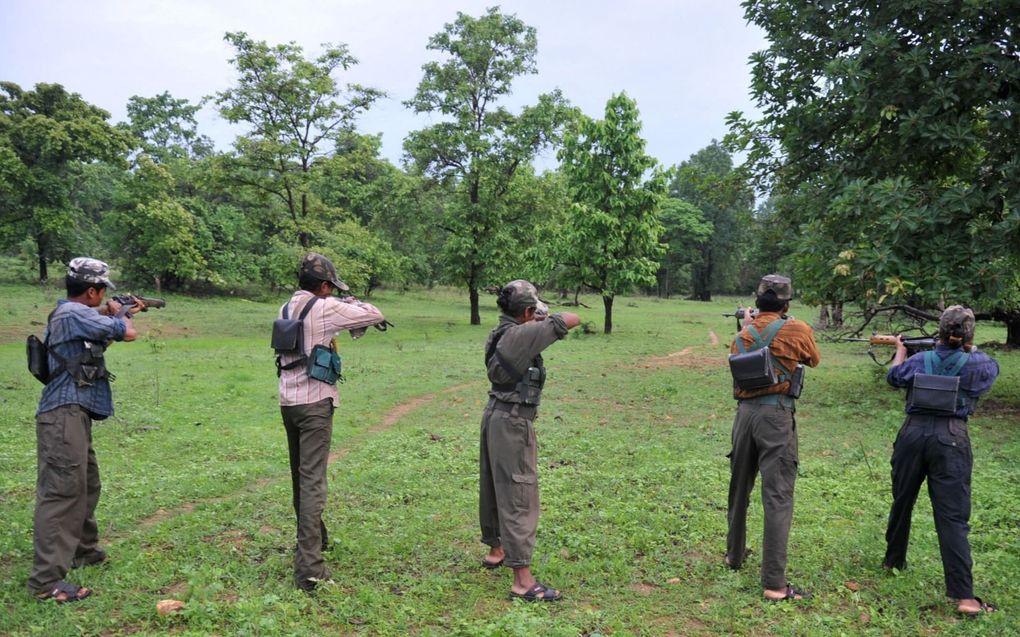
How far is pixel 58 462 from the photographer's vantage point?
194 inches

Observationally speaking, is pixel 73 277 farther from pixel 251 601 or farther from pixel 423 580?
pixel 423 580

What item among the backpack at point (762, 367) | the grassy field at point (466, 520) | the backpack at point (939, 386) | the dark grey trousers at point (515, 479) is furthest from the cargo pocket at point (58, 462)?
the backpack at point (939, 386)

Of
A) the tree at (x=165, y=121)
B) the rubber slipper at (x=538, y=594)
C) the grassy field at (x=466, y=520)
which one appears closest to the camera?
the grassy field at (x=466, y=520)

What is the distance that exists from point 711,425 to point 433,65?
2459 cm

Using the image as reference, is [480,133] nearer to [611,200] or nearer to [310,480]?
[611,200]

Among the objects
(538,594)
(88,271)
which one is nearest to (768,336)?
(538,594)

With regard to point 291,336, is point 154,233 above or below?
above

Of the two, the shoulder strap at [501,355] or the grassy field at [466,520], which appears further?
the shoulder strap at [501,355]

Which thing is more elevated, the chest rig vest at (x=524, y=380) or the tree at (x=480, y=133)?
the tree at (x=480, y=133)

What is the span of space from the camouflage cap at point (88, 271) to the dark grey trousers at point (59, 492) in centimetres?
96

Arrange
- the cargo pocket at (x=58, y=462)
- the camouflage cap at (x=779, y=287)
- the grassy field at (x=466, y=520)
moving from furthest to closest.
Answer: the camouflage cap at (x=779, y=287) < the cargo pocket at (x=58, y=462) < the grassy field at (x=466, y=520)

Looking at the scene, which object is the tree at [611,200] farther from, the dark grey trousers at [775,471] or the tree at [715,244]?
the tree at [715,244]

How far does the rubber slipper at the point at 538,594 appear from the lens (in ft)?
16.5

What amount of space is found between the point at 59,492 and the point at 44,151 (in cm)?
3847
